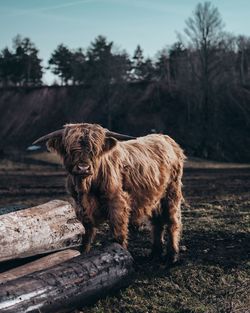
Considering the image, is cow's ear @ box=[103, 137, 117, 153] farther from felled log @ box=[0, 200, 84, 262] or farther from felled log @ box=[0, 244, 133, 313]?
felled log @ box=[0, 244, 133, 313]

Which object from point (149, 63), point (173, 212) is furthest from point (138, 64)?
point (173, 212)

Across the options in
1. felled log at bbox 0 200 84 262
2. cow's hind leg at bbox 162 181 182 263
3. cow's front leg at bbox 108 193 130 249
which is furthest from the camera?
cow's hind leg at bbox 162 181 182 263

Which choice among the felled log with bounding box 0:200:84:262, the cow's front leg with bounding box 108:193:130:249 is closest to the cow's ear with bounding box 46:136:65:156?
the felled log with bounding box 0:200:84:262

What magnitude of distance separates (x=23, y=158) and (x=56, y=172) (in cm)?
770

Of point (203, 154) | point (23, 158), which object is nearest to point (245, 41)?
point (203, 154)

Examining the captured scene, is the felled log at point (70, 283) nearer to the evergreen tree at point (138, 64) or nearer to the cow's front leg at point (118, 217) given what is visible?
the cow's front leg at point (118, 217)

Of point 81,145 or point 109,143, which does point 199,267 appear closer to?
point 109,143

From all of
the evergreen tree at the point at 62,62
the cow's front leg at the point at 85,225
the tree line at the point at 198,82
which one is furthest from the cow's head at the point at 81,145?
the evergreen tree at the point at 62,62

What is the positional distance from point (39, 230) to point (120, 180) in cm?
129

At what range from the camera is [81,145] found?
6102 millimetres

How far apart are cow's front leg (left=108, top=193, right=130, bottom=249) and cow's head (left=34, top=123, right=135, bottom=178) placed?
610mm

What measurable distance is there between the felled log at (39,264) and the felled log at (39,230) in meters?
0.09

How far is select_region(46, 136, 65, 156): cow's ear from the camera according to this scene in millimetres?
6359

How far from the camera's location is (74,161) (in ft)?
19.8
